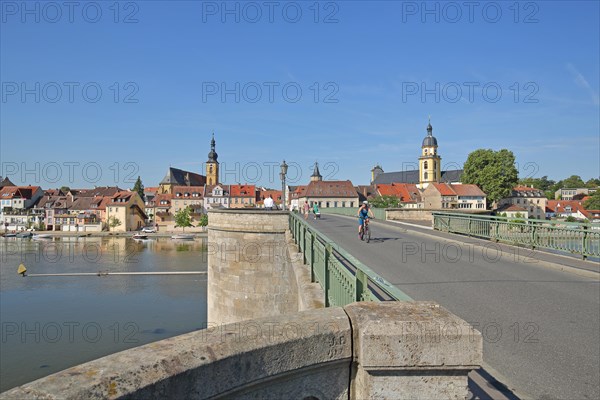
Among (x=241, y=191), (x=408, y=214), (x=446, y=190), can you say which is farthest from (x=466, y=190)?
(x=408, y=214)

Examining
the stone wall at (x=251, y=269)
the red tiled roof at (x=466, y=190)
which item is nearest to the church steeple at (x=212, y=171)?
the red tiled roof at (x=466, y=190)

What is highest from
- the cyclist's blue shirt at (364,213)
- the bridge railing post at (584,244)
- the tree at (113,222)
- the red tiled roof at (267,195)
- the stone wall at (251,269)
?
the red tiled roof at (267,195)

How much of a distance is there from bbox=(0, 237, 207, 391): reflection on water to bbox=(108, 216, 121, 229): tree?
41.3 metres

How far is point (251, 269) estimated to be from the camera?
563 inches

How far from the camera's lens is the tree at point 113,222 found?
8812 cm

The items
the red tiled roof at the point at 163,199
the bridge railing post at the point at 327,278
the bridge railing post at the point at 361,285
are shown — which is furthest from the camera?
the red tiled roof at the point at 163,199

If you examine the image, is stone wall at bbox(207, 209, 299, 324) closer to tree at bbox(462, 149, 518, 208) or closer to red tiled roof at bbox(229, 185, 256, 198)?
tree at bbox(462, 149, 518, 208)

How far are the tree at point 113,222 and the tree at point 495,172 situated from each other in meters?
71.3

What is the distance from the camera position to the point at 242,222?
15.4m

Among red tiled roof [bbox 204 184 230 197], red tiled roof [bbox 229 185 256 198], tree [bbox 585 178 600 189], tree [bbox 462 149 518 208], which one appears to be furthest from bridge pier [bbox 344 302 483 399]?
tree [bbox 585 178 600 189]

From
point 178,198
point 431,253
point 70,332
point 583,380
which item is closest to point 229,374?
point 583,380

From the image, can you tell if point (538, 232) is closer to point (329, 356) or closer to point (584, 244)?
point (584, 244)

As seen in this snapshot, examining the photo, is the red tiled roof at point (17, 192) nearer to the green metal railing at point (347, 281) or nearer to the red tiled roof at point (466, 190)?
the red tiled roof at point (466, 190)

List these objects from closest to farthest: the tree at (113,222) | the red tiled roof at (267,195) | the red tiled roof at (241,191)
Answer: the tree at (113,222) → the red tiled roof at (241,191) → the red tiled roof at (267,195)
